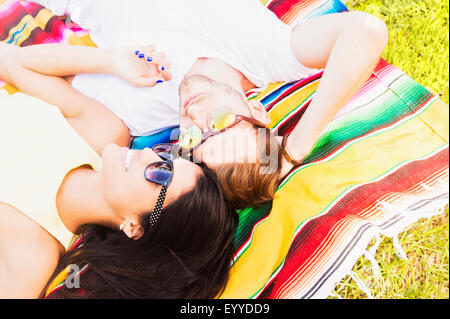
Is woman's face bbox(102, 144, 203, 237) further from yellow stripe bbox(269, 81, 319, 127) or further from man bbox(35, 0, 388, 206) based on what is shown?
yellow stripe bbox(269, 81, 319, 127)

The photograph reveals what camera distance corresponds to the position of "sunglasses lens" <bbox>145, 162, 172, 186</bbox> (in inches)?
75.6

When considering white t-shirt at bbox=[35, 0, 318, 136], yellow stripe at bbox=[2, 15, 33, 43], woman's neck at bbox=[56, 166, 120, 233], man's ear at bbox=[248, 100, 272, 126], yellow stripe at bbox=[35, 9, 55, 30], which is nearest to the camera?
woman's neck at bbox=[56, 166, 120, 233]

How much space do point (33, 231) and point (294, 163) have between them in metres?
1.57

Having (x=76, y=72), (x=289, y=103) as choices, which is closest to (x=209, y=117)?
(x=289, y=103)

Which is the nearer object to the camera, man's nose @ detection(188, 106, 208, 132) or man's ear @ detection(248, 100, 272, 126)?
man's nose @ detection(188, 106, 208, 132)

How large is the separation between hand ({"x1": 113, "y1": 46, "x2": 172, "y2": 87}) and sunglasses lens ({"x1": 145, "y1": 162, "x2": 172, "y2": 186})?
0.71m

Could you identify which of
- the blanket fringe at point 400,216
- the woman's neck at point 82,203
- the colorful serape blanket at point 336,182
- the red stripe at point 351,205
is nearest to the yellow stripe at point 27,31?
the colorful serape blanket at point 336,182

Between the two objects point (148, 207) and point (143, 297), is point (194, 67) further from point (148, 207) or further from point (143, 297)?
point (143, 297)

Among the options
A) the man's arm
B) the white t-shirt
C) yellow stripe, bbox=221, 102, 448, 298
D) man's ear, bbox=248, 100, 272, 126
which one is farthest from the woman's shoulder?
the man's arm

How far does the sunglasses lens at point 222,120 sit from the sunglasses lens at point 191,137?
0.09 metres

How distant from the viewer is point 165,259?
2.08 metres

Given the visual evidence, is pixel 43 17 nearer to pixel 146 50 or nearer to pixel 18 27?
pixel 18 27

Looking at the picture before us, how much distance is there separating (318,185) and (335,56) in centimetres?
79

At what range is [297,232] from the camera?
216cm
